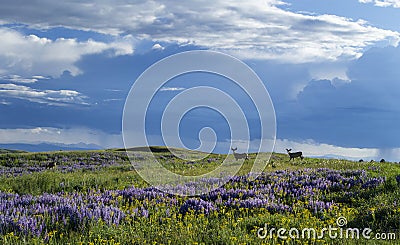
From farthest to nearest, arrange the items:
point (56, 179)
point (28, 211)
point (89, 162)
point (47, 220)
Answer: point (89, 162)
point (56, 179)
point (28, 211)
point (47, 220)

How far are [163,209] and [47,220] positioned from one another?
9.98ft

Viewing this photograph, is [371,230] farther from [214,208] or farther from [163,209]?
[163,209]

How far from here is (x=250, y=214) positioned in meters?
11.4

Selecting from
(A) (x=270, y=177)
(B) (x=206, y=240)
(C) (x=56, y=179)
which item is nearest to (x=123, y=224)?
(B) (x=206, y=240)

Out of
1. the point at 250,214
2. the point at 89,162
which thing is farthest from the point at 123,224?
the point at 89,162

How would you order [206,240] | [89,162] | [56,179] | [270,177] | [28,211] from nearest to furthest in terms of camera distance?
[206,240] < [28,211] < [270,177] < [56,179] < [89,162]

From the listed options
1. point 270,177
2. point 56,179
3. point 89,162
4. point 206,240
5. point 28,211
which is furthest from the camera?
point 89,162

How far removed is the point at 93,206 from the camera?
11320mm

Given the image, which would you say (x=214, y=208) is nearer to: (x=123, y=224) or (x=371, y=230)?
(x=123, y=224)

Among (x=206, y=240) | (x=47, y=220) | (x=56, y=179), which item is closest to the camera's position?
(x=206, y=240)

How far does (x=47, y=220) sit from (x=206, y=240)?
386cm

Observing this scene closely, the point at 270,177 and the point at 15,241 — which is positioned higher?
the point at 270,177

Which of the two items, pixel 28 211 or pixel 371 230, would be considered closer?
pixel 371 230

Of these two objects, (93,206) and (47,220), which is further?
(93,206)
